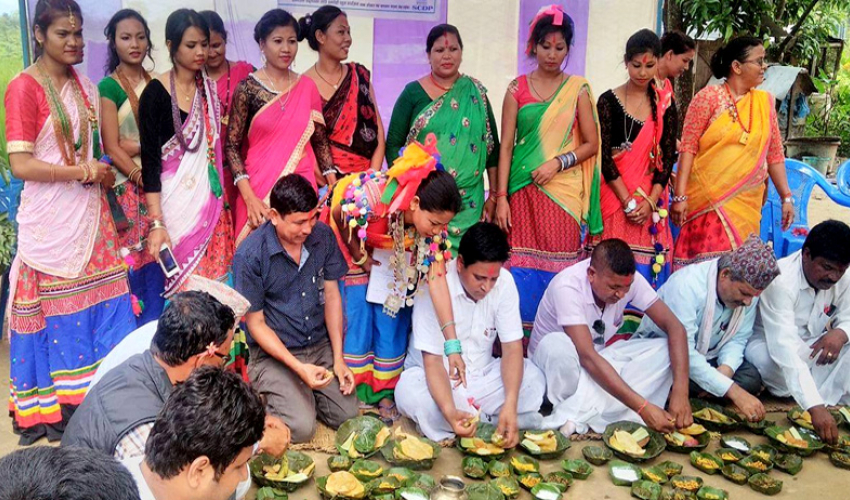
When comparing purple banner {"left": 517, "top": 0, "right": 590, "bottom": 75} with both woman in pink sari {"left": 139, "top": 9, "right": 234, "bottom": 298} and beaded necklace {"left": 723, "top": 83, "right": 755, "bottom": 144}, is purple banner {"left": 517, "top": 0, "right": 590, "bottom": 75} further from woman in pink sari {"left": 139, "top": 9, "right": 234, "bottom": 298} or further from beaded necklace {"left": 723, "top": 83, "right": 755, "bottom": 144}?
woman in pink sari {"left": 139, "top": 9, "right": 234, "bottom": 298}

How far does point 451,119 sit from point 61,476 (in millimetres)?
3188

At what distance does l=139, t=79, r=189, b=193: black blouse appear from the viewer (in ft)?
11.7

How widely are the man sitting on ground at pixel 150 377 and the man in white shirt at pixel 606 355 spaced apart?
180 cm

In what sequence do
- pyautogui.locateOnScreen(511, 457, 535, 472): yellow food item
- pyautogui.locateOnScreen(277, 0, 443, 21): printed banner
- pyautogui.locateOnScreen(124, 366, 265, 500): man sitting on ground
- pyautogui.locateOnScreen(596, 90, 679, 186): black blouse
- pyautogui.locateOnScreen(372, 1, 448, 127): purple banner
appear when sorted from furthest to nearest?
pyautogui.locateOnScreen(372, 1, 448, 127): purple banner → pyautogui.locateOnScreen(277, 0, 443, 21): printed banner → pyautogui.locateOnScreen(596, 90, 679, 186): black blouse → pyautogui.locateOnScreen(511, 457, 535, 472): yellow food item → pyautogui.locateOnScreen(124, 366, 265, 500): man sitting on ground

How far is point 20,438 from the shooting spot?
334cm

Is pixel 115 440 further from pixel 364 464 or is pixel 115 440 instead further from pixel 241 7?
pixel 241 7

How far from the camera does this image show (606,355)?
378 centimetres

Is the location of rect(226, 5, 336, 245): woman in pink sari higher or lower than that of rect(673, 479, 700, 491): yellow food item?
higher

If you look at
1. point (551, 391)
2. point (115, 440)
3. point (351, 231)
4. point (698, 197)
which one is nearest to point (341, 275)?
point (351, 231)

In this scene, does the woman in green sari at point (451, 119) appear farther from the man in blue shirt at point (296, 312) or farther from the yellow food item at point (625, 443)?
the yellow food item at point (625, 443)

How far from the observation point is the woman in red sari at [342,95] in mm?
3936

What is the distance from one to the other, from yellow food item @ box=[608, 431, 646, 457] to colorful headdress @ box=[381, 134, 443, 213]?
1.44 metres

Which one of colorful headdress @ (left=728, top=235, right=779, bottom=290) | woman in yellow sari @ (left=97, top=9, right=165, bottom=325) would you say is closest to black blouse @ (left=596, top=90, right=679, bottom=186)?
colorful headdress @ (left=728, top=235, right=779, bottom=290)

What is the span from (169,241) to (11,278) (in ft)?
Result: 2.32
